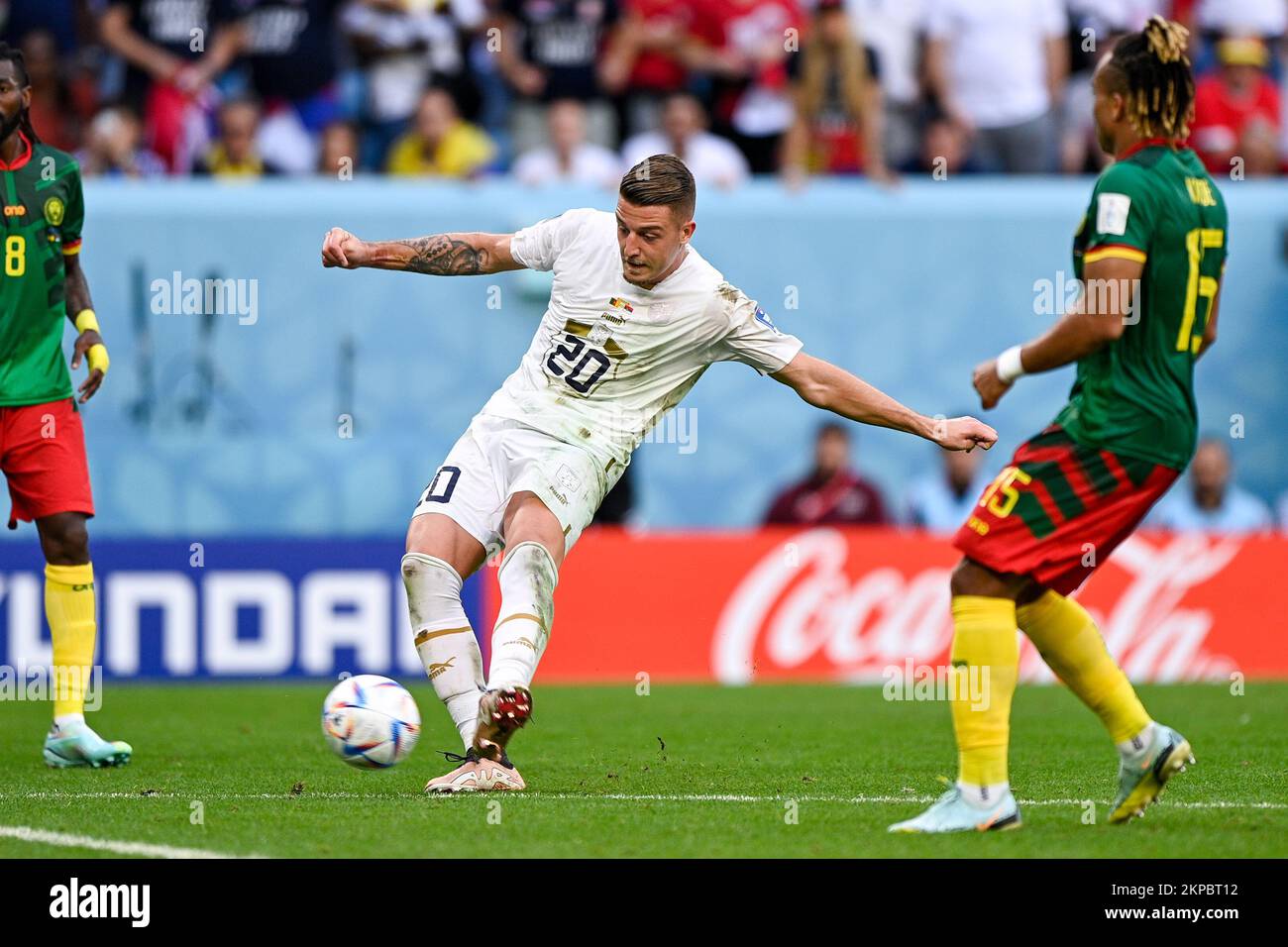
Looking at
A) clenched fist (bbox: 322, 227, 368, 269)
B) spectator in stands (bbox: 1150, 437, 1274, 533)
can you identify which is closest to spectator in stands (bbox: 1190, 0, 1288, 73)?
spectator in stands (bbox: 1150, 437, 1274, 533)

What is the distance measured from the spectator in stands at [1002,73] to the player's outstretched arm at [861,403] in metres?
9.81

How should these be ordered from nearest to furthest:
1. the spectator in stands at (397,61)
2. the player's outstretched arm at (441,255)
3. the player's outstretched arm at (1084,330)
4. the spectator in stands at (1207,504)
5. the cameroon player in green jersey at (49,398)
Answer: the player's outstretched arm at (1084,330)
the player's outstretched arm at (441,255)
the cameroon player in green jersey at (49,398)
the spectator in stands at (1207,504)
the spectator in stands at (397,61)

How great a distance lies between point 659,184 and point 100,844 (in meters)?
3.19

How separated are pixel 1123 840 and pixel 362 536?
8544 millimetres

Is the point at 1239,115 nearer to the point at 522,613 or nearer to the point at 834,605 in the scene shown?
the point at 834,605

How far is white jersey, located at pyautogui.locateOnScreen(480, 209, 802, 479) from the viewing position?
7820 mm

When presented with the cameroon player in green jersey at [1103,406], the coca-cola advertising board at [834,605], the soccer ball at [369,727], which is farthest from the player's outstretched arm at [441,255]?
the coca-cola advertising board at [834,605]

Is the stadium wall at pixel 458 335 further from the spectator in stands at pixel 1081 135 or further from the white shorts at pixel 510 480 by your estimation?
the white shorts at pixel 510 480

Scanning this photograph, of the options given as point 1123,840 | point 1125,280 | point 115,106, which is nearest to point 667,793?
point 1123,840

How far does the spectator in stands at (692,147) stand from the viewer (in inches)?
638

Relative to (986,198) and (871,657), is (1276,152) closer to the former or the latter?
(986,198)

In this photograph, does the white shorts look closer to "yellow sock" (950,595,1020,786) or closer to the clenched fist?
the clenched fist

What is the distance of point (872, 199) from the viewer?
1647 cm

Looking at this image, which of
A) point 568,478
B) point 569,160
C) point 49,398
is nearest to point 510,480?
point 568,478
